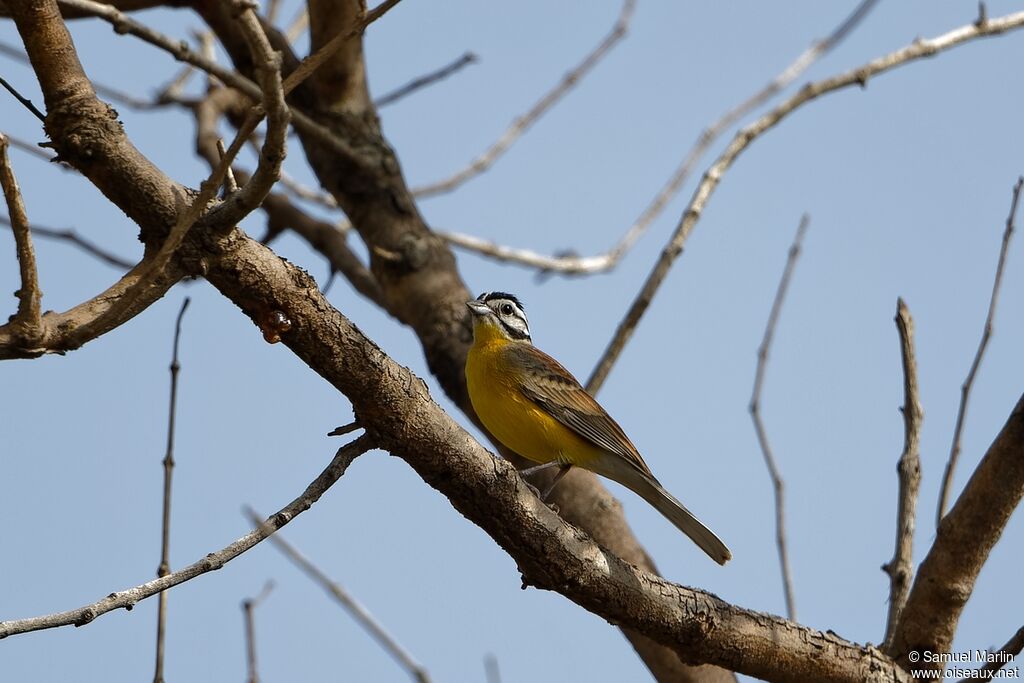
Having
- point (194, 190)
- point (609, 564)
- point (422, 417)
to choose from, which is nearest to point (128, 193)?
point (194, 190)

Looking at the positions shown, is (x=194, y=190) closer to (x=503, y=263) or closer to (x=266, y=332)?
(x=266, y=332)

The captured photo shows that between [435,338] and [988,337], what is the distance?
140 inches

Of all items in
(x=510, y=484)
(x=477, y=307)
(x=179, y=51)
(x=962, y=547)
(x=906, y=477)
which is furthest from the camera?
(x=477, y=307)

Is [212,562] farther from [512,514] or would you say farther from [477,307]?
[477,307]

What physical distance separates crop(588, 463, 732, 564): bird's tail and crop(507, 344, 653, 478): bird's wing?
0.06 metres

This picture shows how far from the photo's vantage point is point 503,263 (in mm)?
8719

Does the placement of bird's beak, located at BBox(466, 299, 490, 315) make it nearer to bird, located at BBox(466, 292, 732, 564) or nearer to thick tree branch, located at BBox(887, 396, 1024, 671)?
bird, located at BBox(466, 292, 732, 564)

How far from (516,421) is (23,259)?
4.03 metres

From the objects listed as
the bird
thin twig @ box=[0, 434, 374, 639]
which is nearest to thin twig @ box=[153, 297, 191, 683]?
thin twig @ box=[0, 434, 374, 639]

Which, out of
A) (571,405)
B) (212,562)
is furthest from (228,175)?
(571,405)

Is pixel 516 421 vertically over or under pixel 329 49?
over

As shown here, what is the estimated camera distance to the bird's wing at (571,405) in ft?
21.0

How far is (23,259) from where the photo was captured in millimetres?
2773

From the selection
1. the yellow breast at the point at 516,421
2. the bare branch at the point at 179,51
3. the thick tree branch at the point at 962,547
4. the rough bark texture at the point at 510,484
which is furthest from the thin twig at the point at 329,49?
the yellow breast at the point at 516,421
